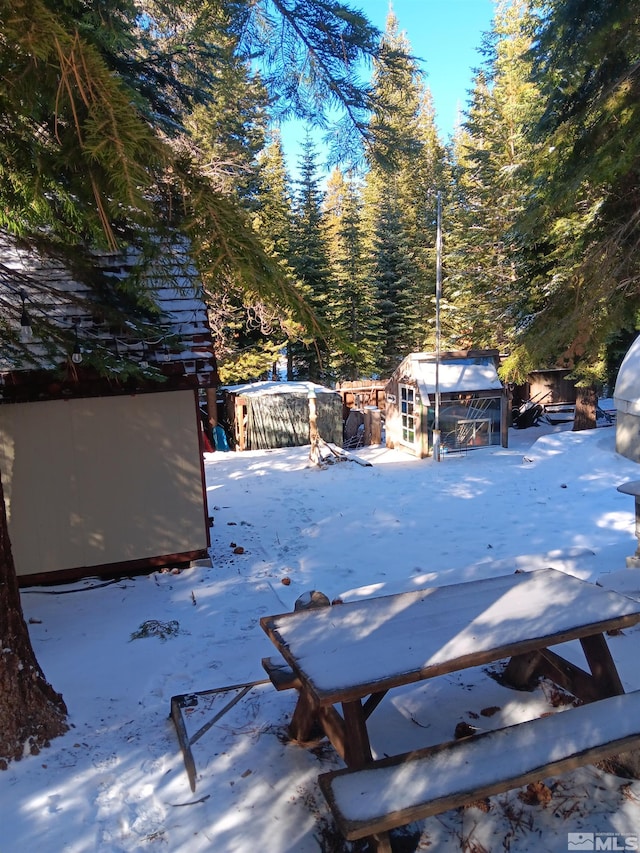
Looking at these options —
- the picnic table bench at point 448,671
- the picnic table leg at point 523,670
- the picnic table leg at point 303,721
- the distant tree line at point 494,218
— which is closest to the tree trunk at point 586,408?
the distant tree line at point 494,218

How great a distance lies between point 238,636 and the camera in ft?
17.6

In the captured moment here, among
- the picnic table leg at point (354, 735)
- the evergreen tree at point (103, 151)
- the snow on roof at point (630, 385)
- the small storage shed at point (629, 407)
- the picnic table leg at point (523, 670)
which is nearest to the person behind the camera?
the evergreen tree at point (103, 151)

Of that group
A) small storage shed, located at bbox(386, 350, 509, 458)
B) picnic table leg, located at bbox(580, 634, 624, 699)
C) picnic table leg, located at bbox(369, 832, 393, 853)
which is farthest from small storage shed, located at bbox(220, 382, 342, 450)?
picnic table leg, located at bbox(369, 832, 393, 853)

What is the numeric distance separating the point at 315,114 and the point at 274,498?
28.3 feet

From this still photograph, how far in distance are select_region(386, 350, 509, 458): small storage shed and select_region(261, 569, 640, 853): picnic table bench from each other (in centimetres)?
1310

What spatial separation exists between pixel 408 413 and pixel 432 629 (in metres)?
14.7

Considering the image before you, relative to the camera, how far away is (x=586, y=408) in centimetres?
1870

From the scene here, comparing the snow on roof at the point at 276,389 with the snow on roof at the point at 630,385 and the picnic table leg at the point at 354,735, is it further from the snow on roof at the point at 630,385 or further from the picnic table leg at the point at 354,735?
the picnic table leg at the point at 354,735

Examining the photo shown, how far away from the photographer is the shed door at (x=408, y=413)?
1747cm

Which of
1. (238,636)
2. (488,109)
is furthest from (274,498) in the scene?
(488,109)

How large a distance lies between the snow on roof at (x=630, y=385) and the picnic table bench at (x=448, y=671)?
10540 millimetres

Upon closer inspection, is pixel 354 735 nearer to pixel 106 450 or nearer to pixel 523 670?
pixel 523 670

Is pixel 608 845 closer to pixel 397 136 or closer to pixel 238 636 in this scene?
pixel 238 636

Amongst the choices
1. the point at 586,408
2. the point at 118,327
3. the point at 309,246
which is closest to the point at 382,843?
the point at 118,327
